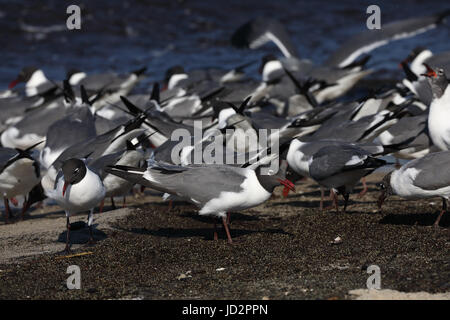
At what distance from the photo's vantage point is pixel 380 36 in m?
13.6

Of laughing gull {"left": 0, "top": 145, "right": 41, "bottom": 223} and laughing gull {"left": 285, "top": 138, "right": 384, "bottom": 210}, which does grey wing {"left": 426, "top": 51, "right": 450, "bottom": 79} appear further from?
laughing gull {"left": 0, "top": 145, "right": 41, "bottom": 223}

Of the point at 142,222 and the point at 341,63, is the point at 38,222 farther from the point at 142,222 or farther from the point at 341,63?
the point at 341,63

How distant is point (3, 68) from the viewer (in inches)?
682

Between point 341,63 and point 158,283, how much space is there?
949 cm

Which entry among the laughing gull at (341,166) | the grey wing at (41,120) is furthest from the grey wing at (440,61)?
the grey wing at (41,120)

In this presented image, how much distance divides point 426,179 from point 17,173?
3851 millimetres

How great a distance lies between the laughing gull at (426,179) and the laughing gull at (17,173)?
3369 millimetres

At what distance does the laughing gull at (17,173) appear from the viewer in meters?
7.17

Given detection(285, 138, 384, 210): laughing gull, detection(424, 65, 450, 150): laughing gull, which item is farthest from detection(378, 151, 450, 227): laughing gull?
detection(424, 65, 450, 150): laughing gull

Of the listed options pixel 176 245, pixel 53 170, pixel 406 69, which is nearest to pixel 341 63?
pixel 406 69

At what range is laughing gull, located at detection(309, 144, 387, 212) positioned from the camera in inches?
257

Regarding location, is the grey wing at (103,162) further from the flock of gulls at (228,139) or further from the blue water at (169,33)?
the blue water at (169,33)

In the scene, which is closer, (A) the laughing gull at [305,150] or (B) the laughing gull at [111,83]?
(A) the laughing gull at [305,150]

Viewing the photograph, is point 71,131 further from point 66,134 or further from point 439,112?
point 439,112
